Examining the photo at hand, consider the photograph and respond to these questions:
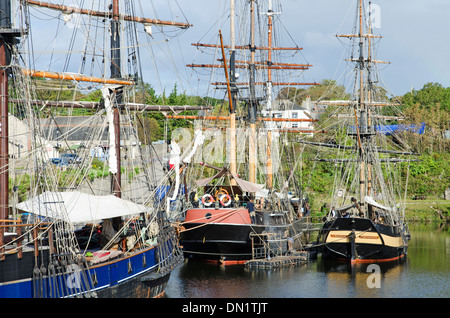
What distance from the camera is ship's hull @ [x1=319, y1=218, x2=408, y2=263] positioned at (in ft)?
121

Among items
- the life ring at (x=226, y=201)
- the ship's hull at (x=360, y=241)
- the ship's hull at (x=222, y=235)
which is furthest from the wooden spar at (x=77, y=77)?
the ship's hull at (x=360, y=241)

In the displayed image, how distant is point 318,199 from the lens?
68.2 m

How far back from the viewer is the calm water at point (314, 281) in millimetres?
28125

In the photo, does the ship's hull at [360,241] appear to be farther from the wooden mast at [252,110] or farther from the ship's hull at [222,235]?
the wooden mast at [252,110]

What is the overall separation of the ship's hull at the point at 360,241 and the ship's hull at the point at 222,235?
4177mm

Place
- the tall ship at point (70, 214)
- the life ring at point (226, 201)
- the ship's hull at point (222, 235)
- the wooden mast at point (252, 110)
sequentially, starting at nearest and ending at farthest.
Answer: the tall ship at point (70, 214) → the ship's hull at point (222, 235) → the life ring at point (226, 201) → the wooden mast at point (252, 110)

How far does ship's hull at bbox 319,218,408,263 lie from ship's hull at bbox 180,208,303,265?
13.7 feet

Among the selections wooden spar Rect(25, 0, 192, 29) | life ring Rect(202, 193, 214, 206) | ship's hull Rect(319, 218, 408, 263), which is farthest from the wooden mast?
wooden spar Rect(25, 0, 192, 29)

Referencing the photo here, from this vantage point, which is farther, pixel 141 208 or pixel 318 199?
pixel 318 199

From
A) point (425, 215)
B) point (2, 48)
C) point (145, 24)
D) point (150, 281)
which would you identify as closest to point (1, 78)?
point (2, 48)

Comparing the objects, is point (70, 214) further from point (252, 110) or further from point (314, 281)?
point (252, 110)

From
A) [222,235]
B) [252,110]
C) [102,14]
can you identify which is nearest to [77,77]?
[102,14]

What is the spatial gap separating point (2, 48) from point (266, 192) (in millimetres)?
23621
